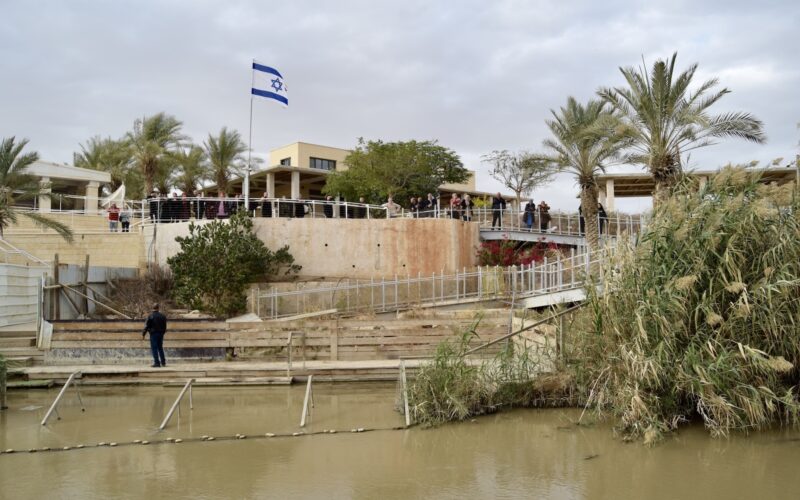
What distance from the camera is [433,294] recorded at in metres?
20.7

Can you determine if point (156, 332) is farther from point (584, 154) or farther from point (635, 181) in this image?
point (635, 181)

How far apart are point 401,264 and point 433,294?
2.83 metres

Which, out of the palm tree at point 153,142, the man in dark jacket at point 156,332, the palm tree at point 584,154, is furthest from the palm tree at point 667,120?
the palm tree at point 153,142

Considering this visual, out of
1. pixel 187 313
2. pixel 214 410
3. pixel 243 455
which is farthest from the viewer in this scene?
pixel 187 313

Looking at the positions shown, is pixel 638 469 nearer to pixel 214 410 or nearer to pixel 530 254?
pixel 214 410

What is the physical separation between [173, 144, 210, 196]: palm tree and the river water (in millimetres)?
24562

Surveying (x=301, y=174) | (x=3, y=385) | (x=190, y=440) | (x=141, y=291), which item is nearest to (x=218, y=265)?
(x=141, y=291)

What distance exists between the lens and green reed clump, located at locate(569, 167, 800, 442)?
387 inches

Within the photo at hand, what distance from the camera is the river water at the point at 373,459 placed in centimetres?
777

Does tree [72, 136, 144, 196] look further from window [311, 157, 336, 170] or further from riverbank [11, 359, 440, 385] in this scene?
riverbank [11, 359, 440, 385]

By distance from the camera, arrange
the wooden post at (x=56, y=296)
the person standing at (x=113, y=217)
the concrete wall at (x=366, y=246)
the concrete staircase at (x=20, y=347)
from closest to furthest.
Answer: the concrete staircase at (x=20, y=347), the wooden post at (x=56, y=296), the concrete wall at (x=366, y=246), the person standing at (x=113, y=217)

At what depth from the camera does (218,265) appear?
811 inches

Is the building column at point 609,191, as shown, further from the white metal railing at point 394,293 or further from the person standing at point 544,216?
the white metal railing at point 394,293

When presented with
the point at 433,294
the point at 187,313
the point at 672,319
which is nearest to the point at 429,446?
the point at 672,319
